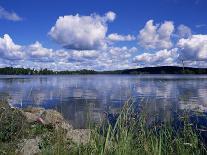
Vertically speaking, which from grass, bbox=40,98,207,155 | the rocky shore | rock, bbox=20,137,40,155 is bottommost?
rock, bbox=20,137,40,155

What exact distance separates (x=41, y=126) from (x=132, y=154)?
9085 mm

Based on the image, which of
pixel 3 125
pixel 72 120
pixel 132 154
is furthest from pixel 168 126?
pixel 72 120

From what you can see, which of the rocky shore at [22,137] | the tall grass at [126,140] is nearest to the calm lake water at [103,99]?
the tall grass at [126,140]

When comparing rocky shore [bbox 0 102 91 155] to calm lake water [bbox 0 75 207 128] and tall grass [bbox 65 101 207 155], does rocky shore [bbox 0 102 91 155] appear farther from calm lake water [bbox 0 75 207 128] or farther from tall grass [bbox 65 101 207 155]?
tall grass [bbox 65 101 207 155]

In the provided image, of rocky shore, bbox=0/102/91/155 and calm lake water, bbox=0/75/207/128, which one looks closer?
rocky shore, bbox=0/102/91/155

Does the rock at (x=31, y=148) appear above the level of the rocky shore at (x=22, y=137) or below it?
below

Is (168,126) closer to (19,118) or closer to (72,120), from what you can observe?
(19,118)

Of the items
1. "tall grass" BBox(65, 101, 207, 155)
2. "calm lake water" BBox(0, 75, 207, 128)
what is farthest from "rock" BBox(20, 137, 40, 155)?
"tall grass" BBox(65, 101, 207, 155)

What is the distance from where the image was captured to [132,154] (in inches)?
238

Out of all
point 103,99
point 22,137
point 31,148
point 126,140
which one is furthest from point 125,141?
point 103,99

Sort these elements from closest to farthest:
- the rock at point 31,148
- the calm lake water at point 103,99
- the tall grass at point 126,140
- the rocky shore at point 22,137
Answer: the tall grass at point 126,140
the rocky shore at point 22,137
the calm lake water at point 103,99
the rock at point 31,148

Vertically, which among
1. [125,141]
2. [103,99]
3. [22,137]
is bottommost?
[103,99]

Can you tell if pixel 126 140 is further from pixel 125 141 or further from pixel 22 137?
pixel 22 137

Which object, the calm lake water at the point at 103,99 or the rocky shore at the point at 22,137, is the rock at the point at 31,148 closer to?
the rocky shore at the point at 22,137
